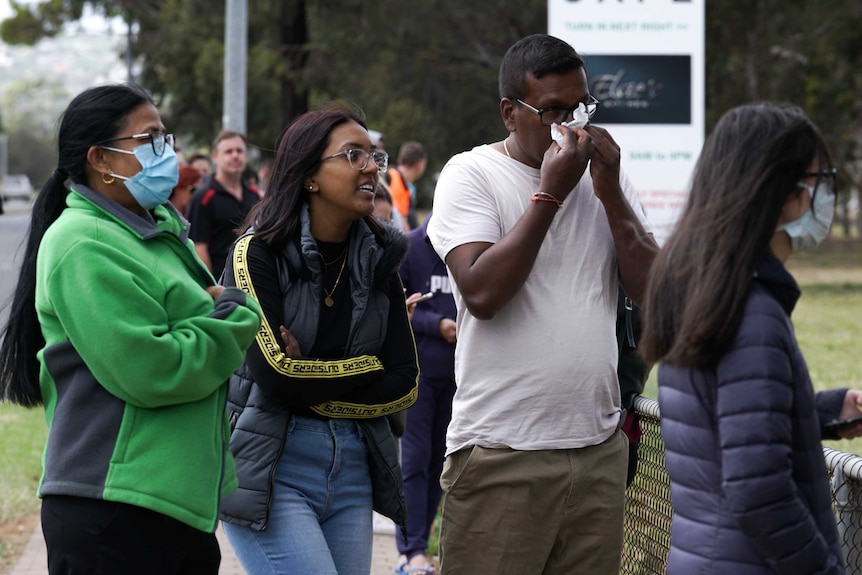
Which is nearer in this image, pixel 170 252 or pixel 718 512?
pixel 718 512

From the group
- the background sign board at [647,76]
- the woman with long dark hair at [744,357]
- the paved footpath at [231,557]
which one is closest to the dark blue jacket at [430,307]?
the paved footpath at [231,557]

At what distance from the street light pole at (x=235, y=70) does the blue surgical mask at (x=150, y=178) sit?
31.6 ft

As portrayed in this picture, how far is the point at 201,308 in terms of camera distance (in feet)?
10.4

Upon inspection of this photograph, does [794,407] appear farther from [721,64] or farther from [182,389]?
[721,64]

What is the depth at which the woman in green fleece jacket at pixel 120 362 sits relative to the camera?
9.80ft

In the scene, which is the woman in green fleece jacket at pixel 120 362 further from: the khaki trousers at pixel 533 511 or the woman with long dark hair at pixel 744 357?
the woman with long dark hair at pixel 744 357

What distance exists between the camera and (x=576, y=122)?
11.0 ft

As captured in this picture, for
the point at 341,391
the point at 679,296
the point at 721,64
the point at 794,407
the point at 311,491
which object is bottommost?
the point at 721,64

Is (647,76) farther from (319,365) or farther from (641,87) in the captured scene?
(319,365)

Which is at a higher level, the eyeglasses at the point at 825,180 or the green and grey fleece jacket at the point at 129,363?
the eyeglasses at the point at 825,180

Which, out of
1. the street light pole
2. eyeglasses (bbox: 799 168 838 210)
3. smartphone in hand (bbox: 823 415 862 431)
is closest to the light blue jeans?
smartphone in hand (bbox: 823 415 862 431)

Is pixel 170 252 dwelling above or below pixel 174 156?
below

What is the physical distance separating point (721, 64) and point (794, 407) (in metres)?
29.3

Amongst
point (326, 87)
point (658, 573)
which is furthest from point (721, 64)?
point (658, 573)
